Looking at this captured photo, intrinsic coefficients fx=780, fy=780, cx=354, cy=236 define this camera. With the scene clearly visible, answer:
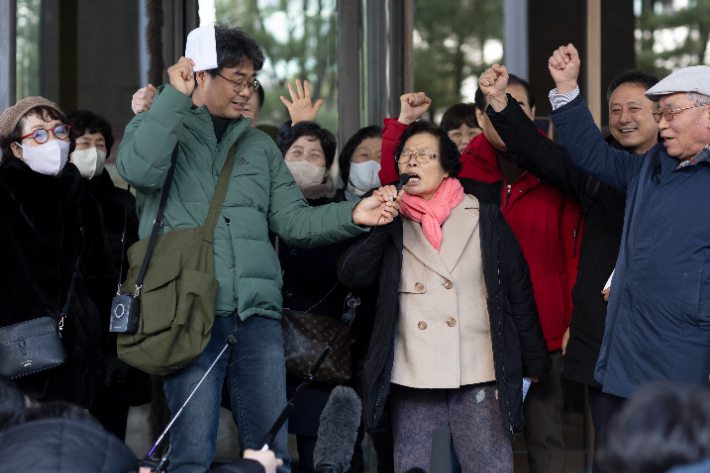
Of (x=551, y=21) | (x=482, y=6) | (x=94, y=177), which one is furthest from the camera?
(x=482, y=6)

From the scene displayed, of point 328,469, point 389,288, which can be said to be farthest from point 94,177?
point 328,469

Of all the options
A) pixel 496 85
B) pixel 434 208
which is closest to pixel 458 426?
pixel 434 208

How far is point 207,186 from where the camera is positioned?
287 centimetres

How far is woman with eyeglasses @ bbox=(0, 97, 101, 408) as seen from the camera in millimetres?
3131

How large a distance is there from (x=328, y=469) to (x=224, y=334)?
0.62 metres

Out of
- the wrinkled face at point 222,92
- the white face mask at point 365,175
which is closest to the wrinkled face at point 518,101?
the white face mask at point 365,175

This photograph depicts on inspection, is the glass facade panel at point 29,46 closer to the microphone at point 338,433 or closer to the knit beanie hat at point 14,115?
the knit beanie hat at point 14,115

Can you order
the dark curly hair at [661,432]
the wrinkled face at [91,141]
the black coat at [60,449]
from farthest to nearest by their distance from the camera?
the wrinkled face at [91,141] → the black coat at [60,449] → the dark curly hair at [661,432]

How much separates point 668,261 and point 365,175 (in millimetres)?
1823

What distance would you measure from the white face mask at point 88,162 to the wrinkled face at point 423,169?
1.75 metres

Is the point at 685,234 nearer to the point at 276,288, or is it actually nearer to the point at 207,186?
the point at 276,288

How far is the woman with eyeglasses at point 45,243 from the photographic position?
3131 mm

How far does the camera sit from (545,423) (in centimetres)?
376

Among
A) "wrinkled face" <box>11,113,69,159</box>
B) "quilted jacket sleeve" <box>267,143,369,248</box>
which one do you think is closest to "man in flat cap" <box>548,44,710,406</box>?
"quilted jacket sleeve" <box>267,143,369,248</box>
